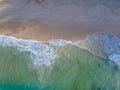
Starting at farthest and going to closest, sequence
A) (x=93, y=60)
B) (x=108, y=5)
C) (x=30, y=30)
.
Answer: (x=108, y=5)
(x=30, y=30)
(x=93, y=60)

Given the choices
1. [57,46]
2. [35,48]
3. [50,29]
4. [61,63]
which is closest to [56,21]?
[50,29]

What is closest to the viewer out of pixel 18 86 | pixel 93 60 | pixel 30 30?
pixel 18 86

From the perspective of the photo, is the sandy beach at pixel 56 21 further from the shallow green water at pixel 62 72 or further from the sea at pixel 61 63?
the shallow green water at pixel 62 72

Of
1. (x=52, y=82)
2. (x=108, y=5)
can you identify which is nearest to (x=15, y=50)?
(x=52, y=82)

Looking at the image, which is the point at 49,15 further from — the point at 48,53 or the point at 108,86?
the point at 108,86

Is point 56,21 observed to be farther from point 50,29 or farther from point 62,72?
point 62,72

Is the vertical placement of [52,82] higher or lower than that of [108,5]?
lower

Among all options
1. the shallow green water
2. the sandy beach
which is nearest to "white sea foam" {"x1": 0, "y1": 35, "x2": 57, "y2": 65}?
the shallow green water

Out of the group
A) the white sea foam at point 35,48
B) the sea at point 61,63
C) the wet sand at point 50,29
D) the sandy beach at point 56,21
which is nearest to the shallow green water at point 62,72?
the sea at point 61,63

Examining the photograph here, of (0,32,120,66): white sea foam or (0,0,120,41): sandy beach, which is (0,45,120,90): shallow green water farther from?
(0,0,120,41): sandy beach
